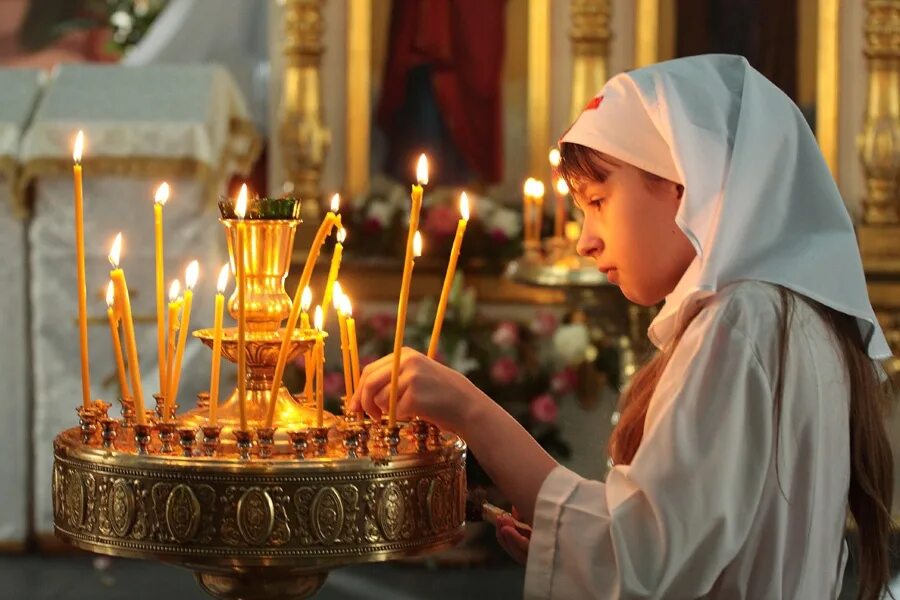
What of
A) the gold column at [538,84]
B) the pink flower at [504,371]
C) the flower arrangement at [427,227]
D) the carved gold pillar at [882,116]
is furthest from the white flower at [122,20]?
the carved gold pillar at [882,116]

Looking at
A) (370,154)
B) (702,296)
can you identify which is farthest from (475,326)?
(702,296)

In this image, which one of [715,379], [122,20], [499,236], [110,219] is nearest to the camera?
[715,379]

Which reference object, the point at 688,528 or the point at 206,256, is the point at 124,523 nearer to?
the point at 688,528

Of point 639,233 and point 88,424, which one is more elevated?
point 639,233

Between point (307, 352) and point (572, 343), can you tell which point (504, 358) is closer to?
point (572, 343)

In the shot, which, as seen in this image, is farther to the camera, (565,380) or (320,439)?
(565,380)

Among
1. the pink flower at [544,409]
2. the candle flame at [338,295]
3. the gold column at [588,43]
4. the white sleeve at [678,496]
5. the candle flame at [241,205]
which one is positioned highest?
the gold column at [588,43]

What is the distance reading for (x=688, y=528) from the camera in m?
1.72

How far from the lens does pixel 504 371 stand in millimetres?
6320

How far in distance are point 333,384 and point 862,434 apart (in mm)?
4305

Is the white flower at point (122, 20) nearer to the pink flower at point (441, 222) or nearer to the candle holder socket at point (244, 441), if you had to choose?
the pink flower at point (441, 222)

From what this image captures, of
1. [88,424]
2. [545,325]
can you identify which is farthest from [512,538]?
[545,325]

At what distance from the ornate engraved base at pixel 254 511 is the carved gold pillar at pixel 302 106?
207 inches

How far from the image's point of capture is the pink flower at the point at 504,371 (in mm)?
6316
